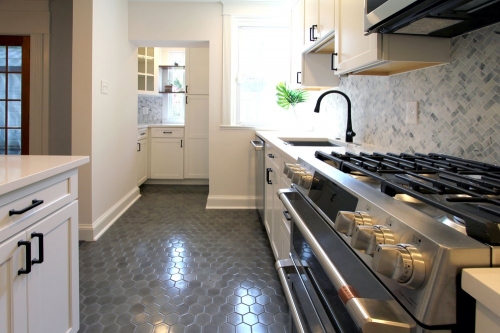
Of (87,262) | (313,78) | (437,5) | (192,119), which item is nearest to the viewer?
(437,5)

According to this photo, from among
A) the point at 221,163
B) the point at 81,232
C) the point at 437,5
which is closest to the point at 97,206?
the point at 81,232

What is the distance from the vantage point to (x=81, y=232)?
3045 mm

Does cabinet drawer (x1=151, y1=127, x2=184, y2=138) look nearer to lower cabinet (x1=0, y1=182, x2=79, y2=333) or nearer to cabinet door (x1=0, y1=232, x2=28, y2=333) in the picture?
lower cabinet (x1=0, y1=182, x2=79, y2=333)

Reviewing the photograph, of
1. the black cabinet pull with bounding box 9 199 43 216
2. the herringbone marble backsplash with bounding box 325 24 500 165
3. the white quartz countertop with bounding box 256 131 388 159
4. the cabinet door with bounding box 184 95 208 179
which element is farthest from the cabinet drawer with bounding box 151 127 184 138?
the black cabinet pull with bounding box 9 199 43 216

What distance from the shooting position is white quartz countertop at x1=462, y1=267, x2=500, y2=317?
42 centimetres

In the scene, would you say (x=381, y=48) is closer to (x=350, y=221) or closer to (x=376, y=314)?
(x=350, y=221)

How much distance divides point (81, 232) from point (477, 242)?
122 inches

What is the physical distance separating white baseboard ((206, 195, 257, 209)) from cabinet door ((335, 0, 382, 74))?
245cm

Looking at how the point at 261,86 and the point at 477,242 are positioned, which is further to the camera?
the point at 261,86

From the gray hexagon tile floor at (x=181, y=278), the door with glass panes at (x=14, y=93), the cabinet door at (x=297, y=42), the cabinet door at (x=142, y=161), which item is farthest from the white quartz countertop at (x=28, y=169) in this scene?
the cabinet door at (x=142, y=161)

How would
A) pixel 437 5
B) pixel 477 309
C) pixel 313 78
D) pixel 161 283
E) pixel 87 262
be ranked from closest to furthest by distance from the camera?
pixel 477 309
pixel 437 5
pixel 161 283
pixel 87 262
pixel 313 78

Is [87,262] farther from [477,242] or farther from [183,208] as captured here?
[477,242]

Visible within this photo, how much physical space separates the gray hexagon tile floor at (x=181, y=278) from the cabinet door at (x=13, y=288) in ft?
2.22

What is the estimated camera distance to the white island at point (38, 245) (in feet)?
3.56
